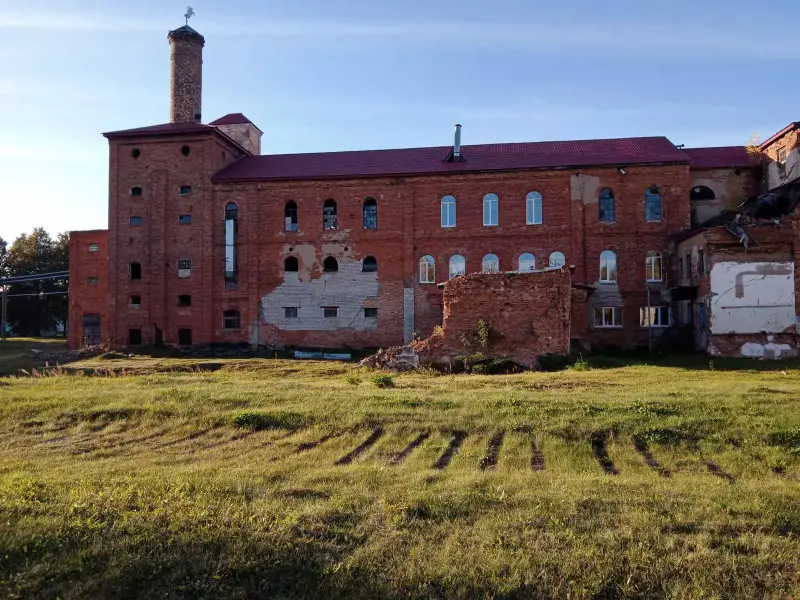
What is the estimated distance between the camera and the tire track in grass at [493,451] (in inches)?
369

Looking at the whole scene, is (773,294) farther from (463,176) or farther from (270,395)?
(270,395)

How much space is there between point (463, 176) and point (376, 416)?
850 inches

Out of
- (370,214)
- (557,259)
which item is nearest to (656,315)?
(557,259)

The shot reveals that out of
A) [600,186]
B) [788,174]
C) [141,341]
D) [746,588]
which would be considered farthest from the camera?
[141,341]

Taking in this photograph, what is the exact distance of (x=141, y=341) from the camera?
1319 inches

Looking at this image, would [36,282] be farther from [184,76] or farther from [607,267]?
[607,267]

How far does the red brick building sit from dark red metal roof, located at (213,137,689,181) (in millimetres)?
111

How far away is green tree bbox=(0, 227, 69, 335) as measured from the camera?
181ft

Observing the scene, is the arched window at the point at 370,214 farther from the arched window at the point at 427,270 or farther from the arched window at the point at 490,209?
the arched window at the point at 490,209

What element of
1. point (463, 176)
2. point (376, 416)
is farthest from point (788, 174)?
point (376, 416)

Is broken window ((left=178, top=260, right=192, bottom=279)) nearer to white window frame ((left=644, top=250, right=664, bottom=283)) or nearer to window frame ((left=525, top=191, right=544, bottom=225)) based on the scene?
window frame ((left=525, top=191, right=544, bottom=225))

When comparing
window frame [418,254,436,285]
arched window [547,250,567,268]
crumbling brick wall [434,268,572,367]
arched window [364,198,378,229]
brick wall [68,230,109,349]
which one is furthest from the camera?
brick wall [68,230,109,349]

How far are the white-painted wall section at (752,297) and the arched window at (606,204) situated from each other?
7.07 metres

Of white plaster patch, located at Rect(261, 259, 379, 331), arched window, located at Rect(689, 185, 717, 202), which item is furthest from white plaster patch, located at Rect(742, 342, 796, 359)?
white plaster patch, located at Rect(261, 259, 379, 331)
